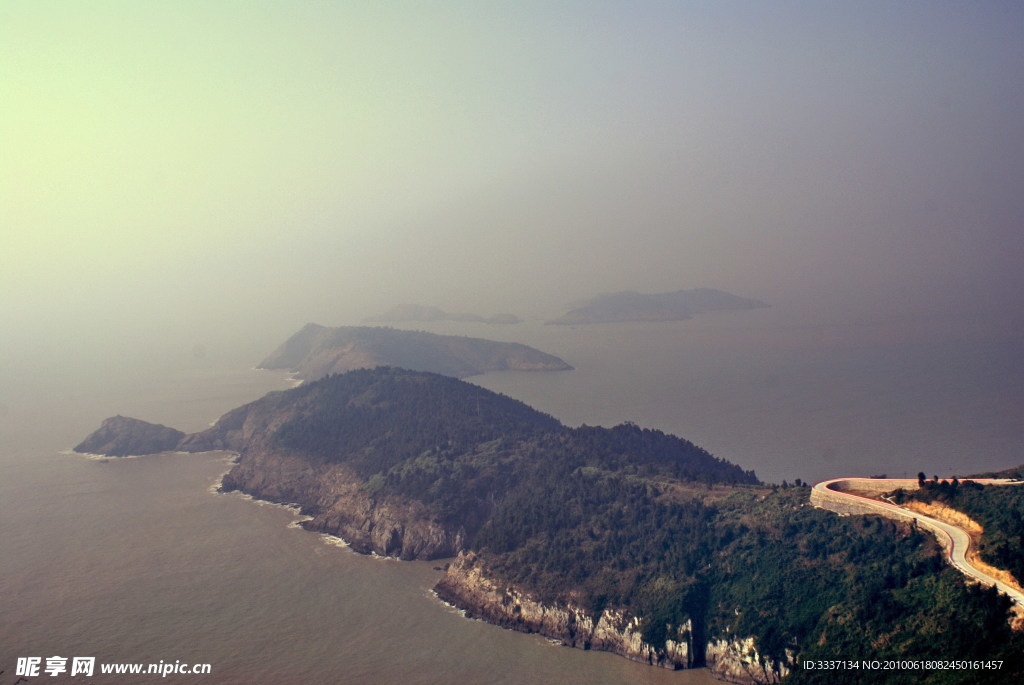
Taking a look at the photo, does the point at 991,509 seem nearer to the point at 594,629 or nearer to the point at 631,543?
the point at 631,543

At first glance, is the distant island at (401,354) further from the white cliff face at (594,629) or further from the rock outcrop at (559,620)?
the white cliff face at (594,629)

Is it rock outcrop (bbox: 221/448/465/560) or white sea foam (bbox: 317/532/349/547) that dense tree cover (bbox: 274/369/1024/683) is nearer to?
rock outcrop (bbox: 221/448/465/560)

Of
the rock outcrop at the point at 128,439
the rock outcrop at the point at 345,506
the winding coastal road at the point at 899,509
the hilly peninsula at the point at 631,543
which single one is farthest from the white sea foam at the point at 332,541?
the rock outcrop at the point at 128,439

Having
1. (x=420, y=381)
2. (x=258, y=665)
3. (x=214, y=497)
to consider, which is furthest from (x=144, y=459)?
(x=258, y=665)

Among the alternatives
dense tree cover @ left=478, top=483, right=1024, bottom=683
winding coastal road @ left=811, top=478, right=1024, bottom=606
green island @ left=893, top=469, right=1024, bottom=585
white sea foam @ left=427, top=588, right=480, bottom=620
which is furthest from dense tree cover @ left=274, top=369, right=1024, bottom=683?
white sea foam @ left=427, top=588, right=480, bottom=620

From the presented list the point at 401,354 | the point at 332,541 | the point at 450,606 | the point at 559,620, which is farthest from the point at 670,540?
the point at 401,354

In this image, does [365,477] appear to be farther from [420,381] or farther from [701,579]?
→ [701,579]
